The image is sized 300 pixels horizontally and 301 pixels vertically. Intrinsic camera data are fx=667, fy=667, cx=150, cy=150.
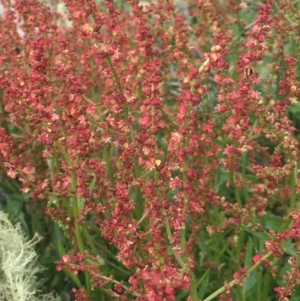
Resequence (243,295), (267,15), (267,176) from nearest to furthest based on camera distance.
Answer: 1. (267,15)
2. (267,176)
3. (243,295)

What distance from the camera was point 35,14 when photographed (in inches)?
67.1

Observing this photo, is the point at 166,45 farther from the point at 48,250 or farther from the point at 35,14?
the point at 48,250

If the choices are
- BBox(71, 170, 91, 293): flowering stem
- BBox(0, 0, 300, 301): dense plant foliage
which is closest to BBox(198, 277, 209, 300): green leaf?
BBox(0, 0, 300, 301): dense plant foliage

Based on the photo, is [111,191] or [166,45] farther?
[166,45]

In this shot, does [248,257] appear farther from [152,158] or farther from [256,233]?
[152,158]

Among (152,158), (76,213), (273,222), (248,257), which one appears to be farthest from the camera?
(273,222)

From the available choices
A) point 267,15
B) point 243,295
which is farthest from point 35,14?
point 243,295

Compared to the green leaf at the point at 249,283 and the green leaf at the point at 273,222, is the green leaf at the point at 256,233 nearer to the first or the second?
the green leaf at the point at 249,283

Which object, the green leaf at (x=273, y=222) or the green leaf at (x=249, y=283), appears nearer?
the green leaf at (x=249, y=283)

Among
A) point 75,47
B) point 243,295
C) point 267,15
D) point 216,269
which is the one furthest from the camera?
point 75,47

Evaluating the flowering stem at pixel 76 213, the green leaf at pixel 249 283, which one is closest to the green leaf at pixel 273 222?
the green leaf at pixel 249 283

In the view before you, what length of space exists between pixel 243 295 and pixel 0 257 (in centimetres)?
62

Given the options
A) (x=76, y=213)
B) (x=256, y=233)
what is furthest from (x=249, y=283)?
(x=76, y=213)

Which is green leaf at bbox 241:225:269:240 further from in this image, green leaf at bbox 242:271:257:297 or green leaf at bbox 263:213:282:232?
green leaf at bbox 263:213:282:232
